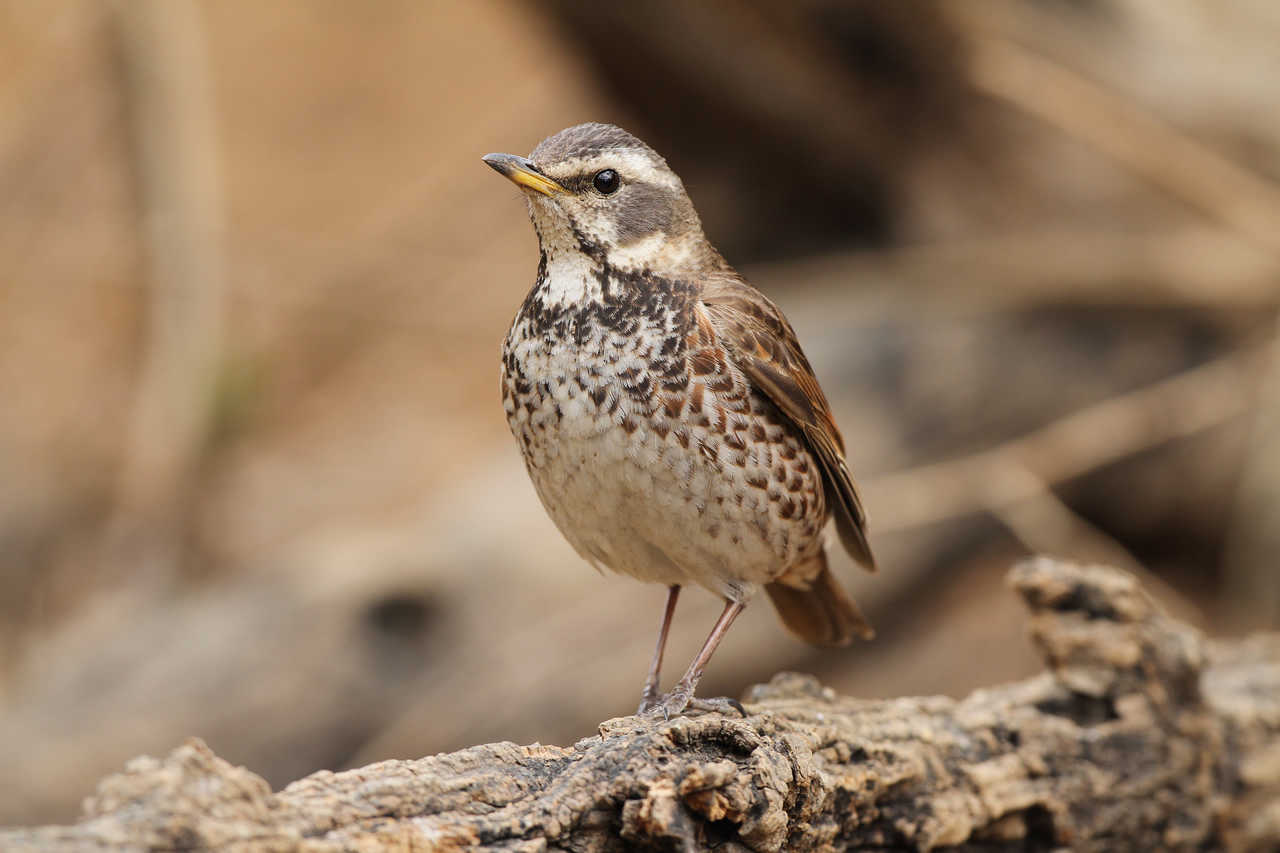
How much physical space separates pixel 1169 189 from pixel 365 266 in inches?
211

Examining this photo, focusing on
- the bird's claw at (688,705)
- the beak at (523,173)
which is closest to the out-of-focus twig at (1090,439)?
the bird's claw at (688,705)

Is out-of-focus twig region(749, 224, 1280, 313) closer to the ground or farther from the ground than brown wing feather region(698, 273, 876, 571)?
farther from the ground

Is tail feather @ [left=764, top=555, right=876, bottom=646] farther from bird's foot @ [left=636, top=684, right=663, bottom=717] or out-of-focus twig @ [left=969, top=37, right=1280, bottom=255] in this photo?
out-of-focus twig @ [left=969, top=37, right=1280, bottom=255]

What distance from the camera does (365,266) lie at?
9.65 metres

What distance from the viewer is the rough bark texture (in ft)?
8.35

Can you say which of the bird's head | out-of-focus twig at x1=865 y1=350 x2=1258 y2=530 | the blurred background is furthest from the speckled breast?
out-of-focus twig at x1=865 y1=350 x2=1258 y2=530

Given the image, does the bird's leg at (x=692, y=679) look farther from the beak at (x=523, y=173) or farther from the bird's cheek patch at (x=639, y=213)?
the beak at (x=523, y=173)

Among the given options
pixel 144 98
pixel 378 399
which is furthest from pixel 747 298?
pixel 378 399

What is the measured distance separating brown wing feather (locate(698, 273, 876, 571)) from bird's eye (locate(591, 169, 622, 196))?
0.42 m

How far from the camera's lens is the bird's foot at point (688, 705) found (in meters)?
3.87

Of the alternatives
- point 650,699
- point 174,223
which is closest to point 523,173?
point 650,699

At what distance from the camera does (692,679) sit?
415 cm

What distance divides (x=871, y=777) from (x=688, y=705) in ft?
1.88

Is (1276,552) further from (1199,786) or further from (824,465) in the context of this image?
(824,465)
